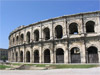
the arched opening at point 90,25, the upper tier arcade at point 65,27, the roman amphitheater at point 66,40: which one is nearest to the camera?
the roman amphitheater at point 66,40

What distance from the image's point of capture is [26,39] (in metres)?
29.2

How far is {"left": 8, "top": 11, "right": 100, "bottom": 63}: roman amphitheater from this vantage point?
840 inches

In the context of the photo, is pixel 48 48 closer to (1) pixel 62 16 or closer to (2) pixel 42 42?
(2) pixel 42 42

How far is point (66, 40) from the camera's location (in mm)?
22594

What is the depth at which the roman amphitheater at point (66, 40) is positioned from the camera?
21328 mm

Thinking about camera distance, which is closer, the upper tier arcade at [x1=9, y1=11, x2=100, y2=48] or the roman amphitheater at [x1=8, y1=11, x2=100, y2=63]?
the roman amphitheater at [x1=8, y1=11, x2=100, y2=63]

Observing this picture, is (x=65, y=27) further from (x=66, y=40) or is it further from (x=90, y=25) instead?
(x=90, y=25)

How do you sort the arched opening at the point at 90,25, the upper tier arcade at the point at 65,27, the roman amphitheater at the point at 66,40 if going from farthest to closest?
the arched opening at the point at 90,25 → the upper tier arcade at the point at 65,27 → the roman amphitheater at the point at 66,40

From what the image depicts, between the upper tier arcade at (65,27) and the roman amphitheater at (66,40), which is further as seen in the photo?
the upper tier arcade at (65,27)

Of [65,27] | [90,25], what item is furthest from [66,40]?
[90,25]

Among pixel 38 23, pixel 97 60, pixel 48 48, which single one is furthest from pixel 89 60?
pixel 38 23

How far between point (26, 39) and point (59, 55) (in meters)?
9.47

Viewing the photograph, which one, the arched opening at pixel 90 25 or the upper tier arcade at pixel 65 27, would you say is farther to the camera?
the arched opening at pixel 90 25

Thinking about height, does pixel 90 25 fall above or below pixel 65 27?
above
